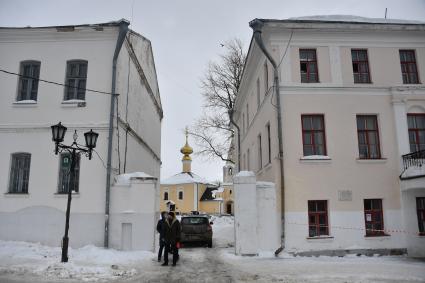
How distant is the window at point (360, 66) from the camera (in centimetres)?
1582

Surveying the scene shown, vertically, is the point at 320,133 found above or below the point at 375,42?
below

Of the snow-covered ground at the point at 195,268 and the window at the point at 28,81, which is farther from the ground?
the window at the point at 28,81

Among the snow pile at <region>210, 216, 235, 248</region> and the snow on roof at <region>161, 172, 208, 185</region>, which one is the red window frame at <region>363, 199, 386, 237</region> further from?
the snow on roof at <region>161, 172, 208, 185</region>

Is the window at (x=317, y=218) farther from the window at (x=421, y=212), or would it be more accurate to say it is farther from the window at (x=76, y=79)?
the window at (x=76, y=79)

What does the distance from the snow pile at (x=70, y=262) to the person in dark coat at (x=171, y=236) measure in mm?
1223

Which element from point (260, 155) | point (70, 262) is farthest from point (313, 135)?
point (70, 262)

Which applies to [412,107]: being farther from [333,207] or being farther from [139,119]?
[139,119]

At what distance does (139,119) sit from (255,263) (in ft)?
38.2

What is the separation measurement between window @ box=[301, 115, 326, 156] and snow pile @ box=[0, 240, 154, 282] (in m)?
7.58

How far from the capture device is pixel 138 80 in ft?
66.5

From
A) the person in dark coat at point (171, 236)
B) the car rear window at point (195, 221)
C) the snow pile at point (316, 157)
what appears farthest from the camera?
the car rear window at point (195, 221)

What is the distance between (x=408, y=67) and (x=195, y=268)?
12.7 m

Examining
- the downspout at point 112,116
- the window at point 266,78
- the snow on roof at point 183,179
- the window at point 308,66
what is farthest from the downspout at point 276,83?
the snow on roof at point 183,179

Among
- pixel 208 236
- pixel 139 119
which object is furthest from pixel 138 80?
pixel 208 236
